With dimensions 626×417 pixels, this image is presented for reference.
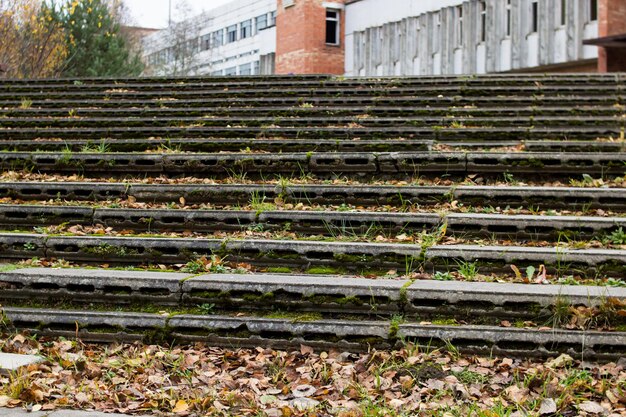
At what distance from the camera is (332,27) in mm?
40500

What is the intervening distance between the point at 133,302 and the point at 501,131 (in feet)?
17.3

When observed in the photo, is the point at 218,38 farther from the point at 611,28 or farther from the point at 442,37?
the point at 611,28

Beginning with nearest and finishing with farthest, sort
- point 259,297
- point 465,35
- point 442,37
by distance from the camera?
point 259,297 < point 465,35 < point 442,37

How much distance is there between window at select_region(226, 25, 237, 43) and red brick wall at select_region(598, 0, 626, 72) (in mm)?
42155

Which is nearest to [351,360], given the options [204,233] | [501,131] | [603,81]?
[204,233]

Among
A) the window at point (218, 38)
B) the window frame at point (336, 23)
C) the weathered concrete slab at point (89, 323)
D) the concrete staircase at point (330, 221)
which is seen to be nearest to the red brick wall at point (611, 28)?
the concrete staircase at point (330, 221)

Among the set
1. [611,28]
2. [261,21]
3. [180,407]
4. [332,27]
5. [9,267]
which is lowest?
[180,407]

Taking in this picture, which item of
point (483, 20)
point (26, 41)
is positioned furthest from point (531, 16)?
point (26, 41)

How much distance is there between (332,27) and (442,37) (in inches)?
374

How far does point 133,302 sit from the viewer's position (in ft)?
17.7

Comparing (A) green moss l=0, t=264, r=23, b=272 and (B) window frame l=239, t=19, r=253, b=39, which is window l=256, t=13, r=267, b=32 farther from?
(A) green moss l=0, t=264, r=23, b=272

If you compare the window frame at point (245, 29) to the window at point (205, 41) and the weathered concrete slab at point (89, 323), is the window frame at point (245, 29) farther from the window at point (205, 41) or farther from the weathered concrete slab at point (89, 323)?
the weathered concrete slab at point (89, 323)

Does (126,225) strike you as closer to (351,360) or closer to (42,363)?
(42,363)

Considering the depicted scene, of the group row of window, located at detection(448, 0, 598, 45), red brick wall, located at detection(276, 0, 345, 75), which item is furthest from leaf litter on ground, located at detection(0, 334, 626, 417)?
red brick wall, located at detection(276, 0, 345, 75)
